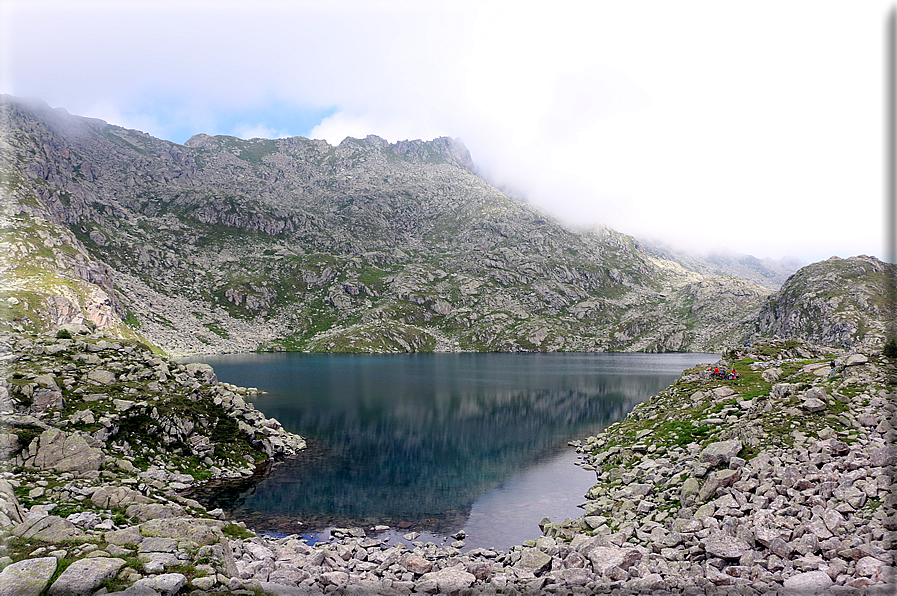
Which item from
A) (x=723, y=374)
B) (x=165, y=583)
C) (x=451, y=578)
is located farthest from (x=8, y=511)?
(x=723, y=374)

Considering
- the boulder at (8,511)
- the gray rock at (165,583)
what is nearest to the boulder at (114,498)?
the boulder at (8,511)

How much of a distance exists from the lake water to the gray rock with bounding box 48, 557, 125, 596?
15.7 metres

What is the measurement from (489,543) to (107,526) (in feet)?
70.7

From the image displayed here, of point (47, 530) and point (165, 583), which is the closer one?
point (165, 583)

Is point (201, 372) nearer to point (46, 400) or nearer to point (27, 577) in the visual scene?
point (46, 400)

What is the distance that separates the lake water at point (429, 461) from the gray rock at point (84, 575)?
620 inches

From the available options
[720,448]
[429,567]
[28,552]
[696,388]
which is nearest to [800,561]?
[720,448]

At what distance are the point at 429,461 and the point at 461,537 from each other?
2040cm

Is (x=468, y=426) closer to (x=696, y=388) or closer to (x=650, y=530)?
(x=696, y=388)

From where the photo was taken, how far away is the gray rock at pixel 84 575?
527 inches

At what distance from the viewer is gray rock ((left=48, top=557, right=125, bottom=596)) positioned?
13398 mm

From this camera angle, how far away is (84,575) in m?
14.0

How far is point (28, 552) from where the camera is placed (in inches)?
587

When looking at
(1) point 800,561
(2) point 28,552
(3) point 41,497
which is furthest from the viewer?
(3) point 41,497
